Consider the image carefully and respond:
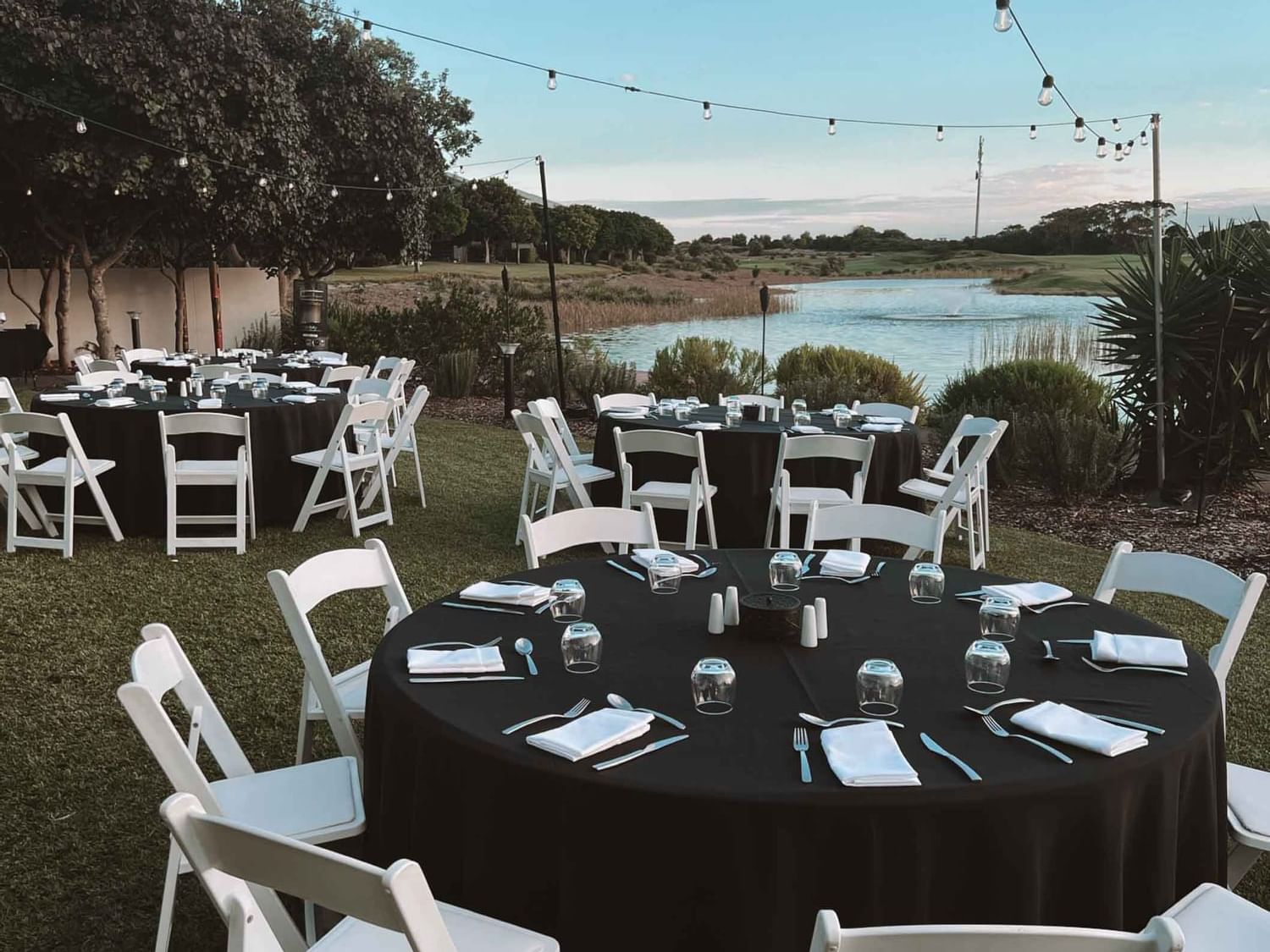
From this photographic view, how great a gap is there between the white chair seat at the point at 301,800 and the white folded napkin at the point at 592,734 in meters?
0.67

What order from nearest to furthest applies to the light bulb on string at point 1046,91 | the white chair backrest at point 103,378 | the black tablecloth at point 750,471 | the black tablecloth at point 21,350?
the black tablecloth at point 750,471
the light bulb on string at point 1046,91
the white chair backrest at point 103,378
the black tablecloth at point 21,350

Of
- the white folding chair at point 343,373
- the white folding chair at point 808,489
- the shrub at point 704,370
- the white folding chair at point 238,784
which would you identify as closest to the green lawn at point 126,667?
the white folding chair at point 238,784

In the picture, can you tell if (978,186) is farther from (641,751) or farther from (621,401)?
(641,751)

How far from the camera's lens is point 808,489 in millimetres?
6637

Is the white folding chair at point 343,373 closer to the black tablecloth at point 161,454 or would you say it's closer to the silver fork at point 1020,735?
the black tablecloth at point 161,454

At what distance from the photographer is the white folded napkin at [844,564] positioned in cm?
352

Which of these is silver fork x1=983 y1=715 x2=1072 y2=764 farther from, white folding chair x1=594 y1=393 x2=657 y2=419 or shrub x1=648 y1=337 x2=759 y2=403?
shrub x1=648 y1=337 x2=759 y2=403

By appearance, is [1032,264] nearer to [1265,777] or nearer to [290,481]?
[290,481]

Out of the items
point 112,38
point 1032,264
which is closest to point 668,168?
point 1032,264

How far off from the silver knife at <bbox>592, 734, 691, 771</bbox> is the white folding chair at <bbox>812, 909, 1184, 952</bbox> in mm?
771

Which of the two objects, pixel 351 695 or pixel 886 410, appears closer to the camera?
pixel 351 695

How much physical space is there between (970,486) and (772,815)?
16.8ft

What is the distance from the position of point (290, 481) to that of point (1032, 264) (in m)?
21.3

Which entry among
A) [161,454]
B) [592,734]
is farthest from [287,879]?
[161,454]
